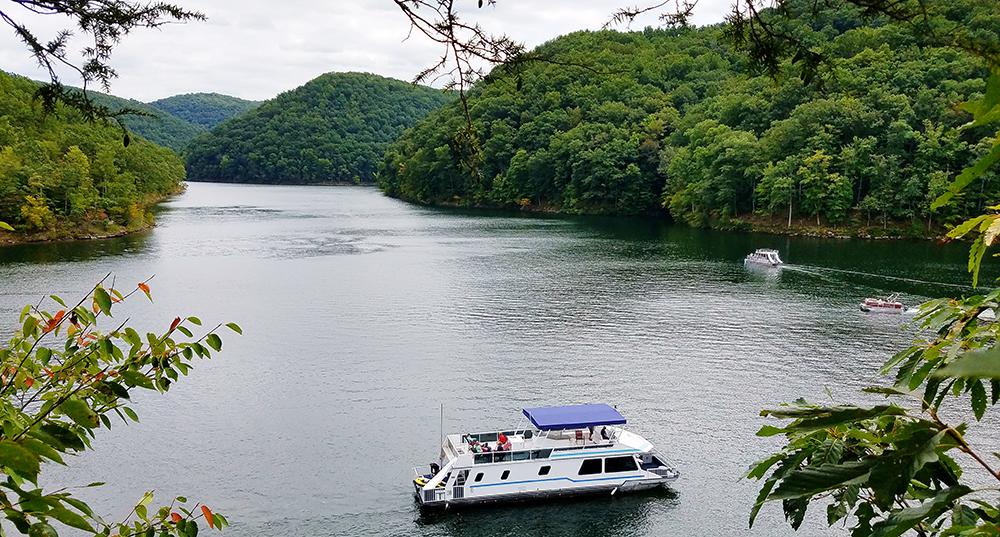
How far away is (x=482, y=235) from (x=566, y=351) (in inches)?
1632

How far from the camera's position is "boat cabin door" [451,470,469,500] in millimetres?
21312

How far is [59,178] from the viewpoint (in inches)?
2598

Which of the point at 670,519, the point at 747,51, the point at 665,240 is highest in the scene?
the point at 747,51

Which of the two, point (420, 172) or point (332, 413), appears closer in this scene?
point (332, 413)

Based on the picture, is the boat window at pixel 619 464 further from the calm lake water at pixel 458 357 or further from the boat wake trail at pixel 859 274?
the boat wake trail at pixel 859 274

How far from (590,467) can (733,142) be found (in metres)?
63.4

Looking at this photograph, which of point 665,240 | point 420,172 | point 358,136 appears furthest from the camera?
point 358,136

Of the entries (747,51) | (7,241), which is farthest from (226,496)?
(7,241)

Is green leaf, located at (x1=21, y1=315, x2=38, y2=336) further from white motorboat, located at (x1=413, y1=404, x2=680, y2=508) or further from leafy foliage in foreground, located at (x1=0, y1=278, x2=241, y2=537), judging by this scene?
white motorboat, located at (x1=413, y1=404, x2=680, y2=508)

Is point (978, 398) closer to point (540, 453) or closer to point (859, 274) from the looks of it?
point (540, 453)

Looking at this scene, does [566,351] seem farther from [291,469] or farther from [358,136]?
[358,136]

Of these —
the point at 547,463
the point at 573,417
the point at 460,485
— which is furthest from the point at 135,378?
the point at 573,417

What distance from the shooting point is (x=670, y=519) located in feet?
68.2

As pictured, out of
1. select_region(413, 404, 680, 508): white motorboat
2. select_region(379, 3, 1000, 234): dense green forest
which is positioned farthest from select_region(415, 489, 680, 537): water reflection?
select_region(379, 3, 1000, 234): dense green forest
